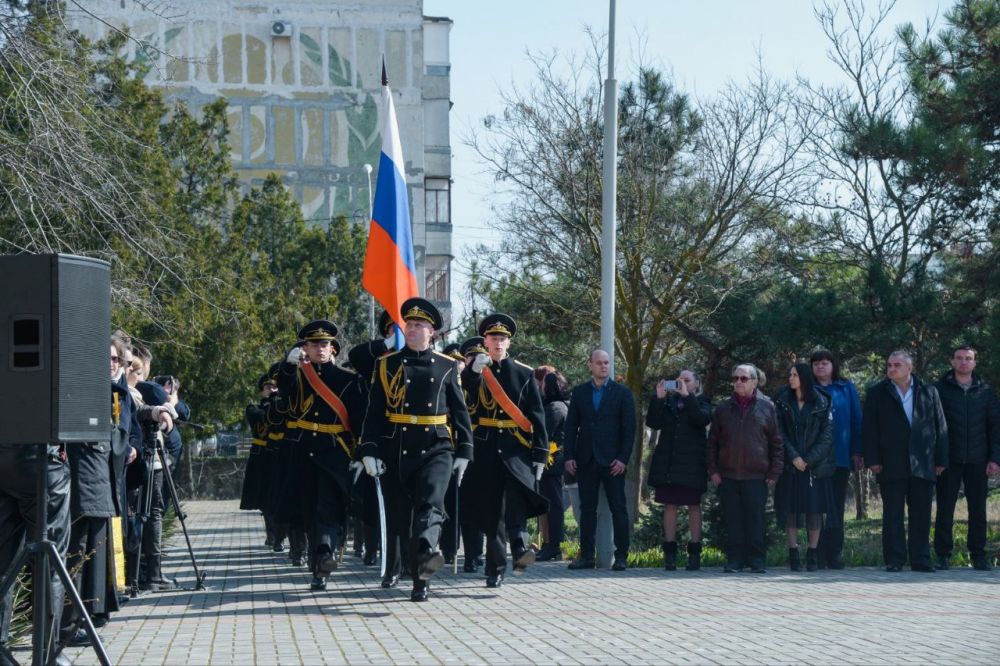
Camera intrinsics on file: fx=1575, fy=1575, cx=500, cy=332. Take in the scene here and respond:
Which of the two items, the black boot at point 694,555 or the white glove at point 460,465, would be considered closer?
the white glove at point 460,465

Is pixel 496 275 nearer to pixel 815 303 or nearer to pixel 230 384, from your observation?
pixel 815 303

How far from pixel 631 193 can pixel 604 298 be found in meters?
9.57

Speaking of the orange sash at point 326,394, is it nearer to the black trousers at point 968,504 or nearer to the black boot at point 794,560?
the black boot at point 794,560

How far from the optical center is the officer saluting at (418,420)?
38.7ft

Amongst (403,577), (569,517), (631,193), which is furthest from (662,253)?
(403,577)

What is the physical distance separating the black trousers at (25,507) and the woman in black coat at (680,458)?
7649 mm

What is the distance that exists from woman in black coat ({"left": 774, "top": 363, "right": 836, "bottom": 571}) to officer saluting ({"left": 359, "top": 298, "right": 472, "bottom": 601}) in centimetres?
410

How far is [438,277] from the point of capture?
5844 centimetres

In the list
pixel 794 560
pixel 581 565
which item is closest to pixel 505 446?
pixel 581 565

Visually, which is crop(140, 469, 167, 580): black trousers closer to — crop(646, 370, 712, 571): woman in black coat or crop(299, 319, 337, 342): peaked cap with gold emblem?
crop(299, 319, 337, 342): peaked cap with gold emblem

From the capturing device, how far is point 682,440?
49.7 ft

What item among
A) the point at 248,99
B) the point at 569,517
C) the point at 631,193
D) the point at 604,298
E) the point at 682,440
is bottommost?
the point at 569,517

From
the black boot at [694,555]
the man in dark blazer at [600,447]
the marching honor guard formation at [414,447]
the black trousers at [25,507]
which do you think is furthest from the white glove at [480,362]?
the black trousers at [25,507]

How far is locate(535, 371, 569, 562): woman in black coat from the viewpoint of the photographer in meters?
16.3
